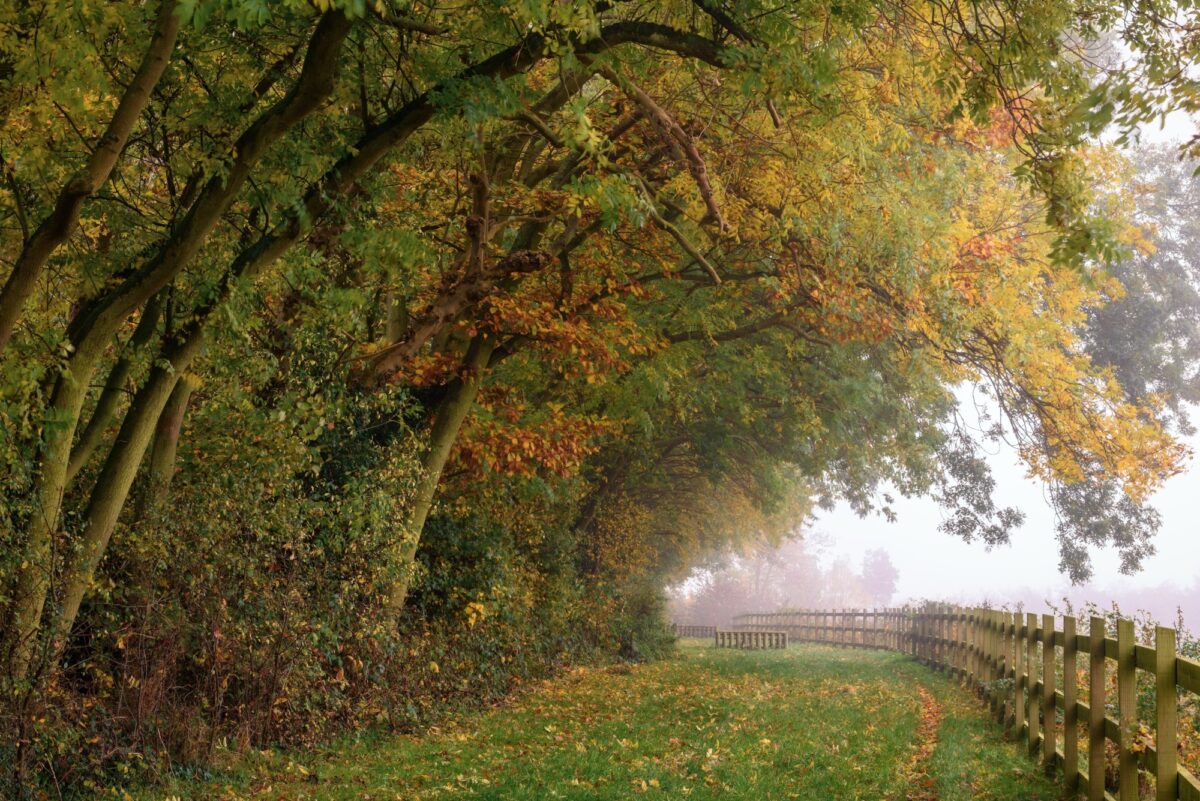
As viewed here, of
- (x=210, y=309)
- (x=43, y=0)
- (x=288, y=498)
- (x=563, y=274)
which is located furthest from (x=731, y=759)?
(x=43, y=0)

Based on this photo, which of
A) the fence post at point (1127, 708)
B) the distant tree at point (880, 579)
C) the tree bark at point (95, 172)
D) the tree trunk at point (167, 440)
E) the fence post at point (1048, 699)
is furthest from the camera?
the distant tree at point (880, 579)

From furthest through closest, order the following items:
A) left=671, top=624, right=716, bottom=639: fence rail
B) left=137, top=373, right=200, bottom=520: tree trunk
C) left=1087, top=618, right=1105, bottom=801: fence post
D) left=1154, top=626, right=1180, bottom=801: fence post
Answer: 1. left=671, top=624, right=716, bottom=639: fence rail
2. left=137, top=373, right=200, bottom=520: tree trunk
3. left=1087, top=618, right=1105, bottom=801: fence post
4. left=1154, top=626, right=1180, bottom=801: fence post

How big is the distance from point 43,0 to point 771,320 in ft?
43.7

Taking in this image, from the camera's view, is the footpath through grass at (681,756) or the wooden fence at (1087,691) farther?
the footpath through grass at (681,756)

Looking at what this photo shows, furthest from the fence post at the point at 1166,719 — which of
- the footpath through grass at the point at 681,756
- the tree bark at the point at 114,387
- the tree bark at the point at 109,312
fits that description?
the tree bark at the point at 114,387

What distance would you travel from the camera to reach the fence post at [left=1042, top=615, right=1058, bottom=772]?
8711 mm

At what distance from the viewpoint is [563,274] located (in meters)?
14.8

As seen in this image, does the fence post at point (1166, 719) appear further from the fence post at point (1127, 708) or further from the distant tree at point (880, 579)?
the distant tree at point (880, 579)

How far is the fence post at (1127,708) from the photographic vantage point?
6441 mm

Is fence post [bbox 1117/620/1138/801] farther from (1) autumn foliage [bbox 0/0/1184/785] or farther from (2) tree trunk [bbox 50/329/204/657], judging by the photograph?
(2) tree trunk [bbox 50/329/204/657]

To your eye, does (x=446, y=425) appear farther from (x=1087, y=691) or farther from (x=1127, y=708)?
(x=1127, y=708)

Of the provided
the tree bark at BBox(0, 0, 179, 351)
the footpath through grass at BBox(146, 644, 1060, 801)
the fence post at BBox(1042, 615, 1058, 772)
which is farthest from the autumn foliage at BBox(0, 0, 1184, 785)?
the fence post at BBox(1042, 615, 1058, 772)

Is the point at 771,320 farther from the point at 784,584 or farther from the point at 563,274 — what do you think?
the point at 784,584

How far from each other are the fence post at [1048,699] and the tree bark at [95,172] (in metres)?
8.07
